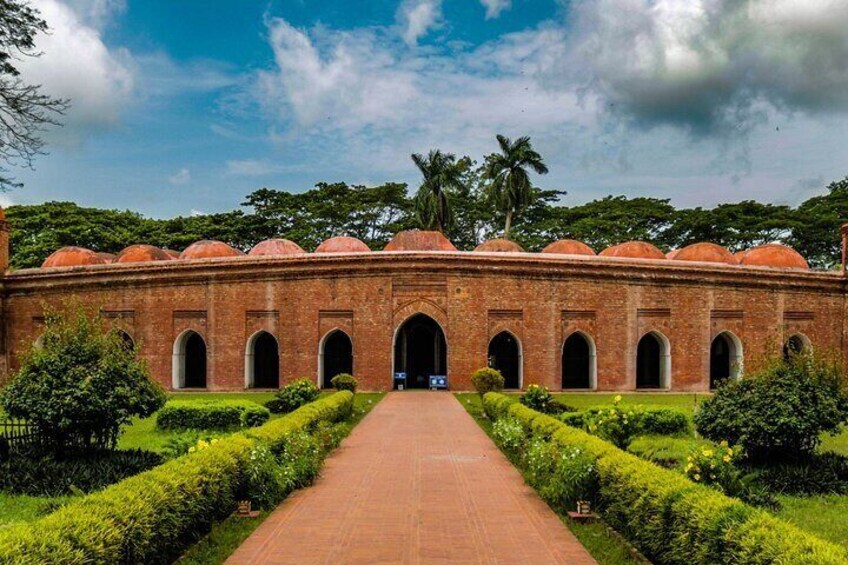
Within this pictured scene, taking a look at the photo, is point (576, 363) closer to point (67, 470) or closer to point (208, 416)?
point (208, 416)

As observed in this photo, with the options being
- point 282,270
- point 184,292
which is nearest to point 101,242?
point 184,292

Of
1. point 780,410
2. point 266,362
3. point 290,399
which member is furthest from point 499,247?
point 780,410

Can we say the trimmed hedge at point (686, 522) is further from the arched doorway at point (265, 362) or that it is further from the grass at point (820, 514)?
the arched doorway at point (265, 362)

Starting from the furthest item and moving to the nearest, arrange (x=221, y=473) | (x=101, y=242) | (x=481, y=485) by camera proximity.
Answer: (x=101, y=242) → (x=481, y=485) → (x=221, y=473)

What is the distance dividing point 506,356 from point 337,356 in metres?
6.05

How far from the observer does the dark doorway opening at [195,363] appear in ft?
84.0

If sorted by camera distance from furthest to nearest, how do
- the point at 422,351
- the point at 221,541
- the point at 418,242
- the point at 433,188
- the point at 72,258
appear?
1. the point at 433,188
2. the point at 72,258
3. the point at 418,242
4. the point at 422,351
5. the point at 221,541

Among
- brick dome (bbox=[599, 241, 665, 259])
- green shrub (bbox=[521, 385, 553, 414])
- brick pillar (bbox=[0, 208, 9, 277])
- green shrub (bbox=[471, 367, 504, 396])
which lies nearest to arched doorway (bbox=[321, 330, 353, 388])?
green shrub (bbox=[471, 367, 504, 396])

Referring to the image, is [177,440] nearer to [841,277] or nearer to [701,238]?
[841,277]

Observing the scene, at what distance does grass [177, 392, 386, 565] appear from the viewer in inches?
225

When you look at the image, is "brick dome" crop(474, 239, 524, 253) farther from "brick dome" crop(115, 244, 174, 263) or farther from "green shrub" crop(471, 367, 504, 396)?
"brick dome" crop(115, 244, 174, 263)

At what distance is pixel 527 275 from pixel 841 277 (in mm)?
11981

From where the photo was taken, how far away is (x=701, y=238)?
135 ft

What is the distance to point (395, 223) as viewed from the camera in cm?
4228
